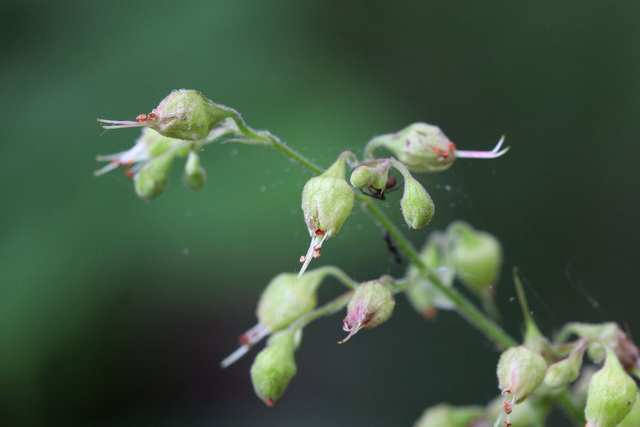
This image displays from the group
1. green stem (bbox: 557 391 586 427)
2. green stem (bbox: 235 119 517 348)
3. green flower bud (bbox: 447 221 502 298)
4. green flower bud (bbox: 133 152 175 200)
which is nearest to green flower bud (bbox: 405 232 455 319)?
green flower bud (bbox: 447 221 502 298)

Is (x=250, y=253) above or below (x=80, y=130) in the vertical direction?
below

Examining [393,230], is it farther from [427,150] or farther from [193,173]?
[193,173]

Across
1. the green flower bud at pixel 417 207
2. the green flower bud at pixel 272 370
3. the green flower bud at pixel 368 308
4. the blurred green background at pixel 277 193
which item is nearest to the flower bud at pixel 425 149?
the green flower bud at pixel 417 207

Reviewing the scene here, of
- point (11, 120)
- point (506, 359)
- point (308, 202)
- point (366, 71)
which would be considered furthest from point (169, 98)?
point (366, 71)

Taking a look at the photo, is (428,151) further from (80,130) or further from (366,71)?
(366,71)

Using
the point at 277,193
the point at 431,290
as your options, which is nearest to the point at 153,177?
the point at 431,290

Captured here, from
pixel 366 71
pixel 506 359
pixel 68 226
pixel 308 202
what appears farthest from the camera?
pixel 366 71

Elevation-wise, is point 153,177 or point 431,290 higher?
point 153,177
